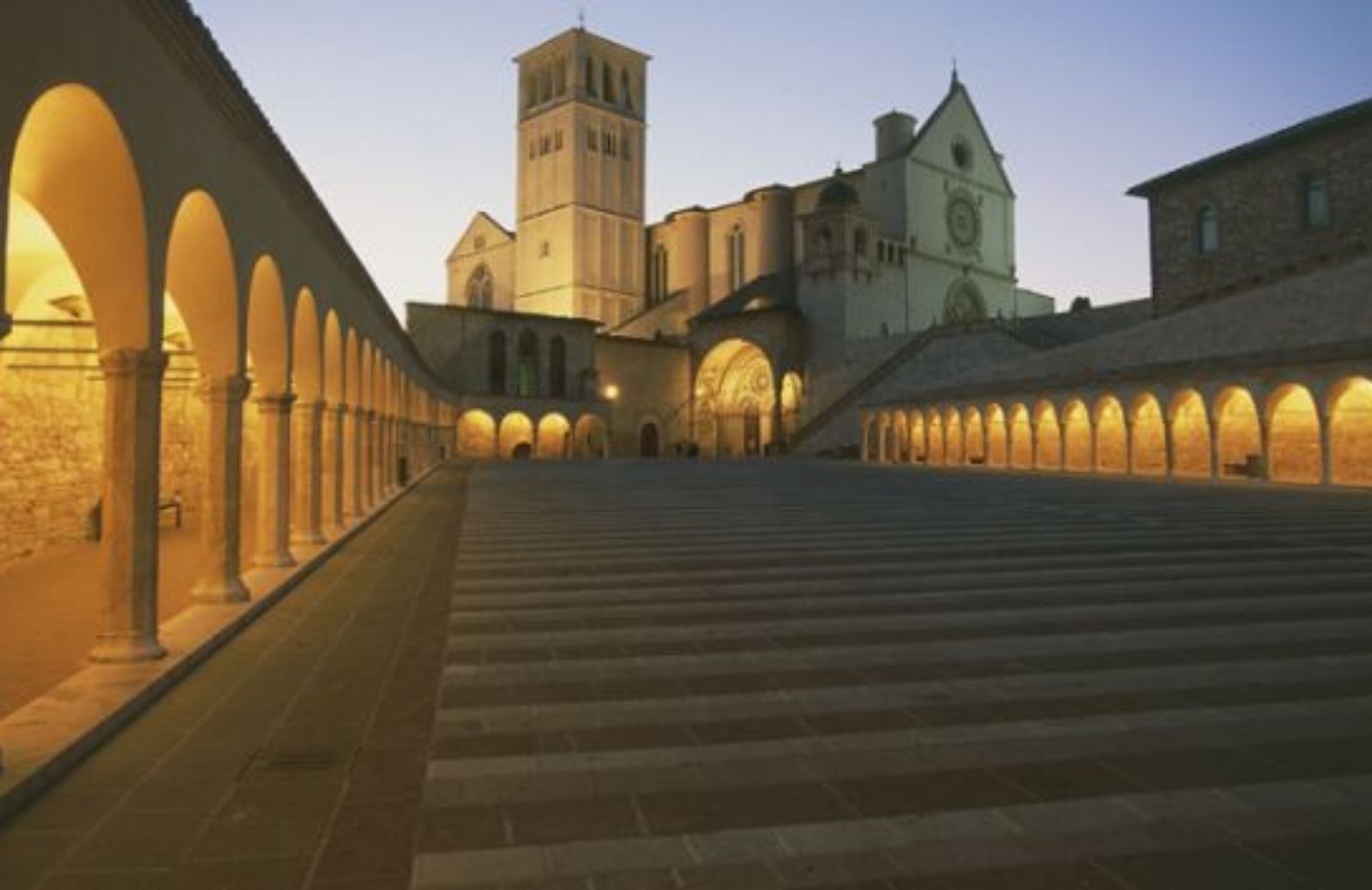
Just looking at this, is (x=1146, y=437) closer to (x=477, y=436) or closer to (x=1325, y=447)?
(x=1325, y=447)

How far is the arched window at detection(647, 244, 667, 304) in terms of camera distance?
240 ft

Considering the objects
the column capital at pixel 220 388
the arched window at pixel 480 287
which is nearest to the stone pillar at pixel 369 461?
the column capital at pixel 220 388

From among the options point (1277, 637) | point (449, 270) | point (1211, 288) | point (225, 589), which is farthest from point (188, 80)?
point (449, 270)

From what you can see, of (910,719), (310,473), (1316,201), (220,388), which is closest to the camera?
(910,719)

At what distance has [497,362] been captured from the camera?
52.8m

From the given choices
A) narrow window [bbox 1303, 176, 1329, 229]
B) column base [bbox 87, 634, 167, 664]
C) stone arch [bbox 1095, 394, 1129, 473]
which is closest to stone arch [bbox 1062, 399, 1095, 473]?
stone arch [bbox 1095, 394, 1129, 473]

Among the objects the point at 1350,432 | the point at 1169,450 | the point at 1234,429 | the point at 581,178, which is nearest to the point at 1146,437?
the point at 1169,450

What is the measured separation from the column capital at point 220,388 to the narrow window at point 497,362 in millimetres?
43255

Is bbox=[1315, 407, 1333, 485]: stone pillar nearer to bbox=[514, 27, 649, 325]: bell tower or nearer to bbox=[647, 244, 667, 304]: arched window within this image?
bbox=[514, 27, 649, 325]: bell tower

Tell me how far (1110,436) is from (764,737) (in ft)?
101

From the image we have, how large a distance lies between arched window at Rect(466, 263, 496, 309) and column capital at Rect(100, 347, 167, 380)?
7451cm

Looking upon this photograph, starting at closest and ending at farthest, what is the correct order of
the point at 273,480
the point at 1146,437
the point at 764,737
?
the point at 764,737 < the point at 273,480 < the point at 1146,437

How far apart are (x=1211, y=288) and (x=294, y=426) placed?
34.1 m

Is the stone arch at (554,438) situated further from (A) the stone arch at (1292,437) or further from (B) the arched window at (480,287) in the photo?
(A) the stone arch at (1292,437)
